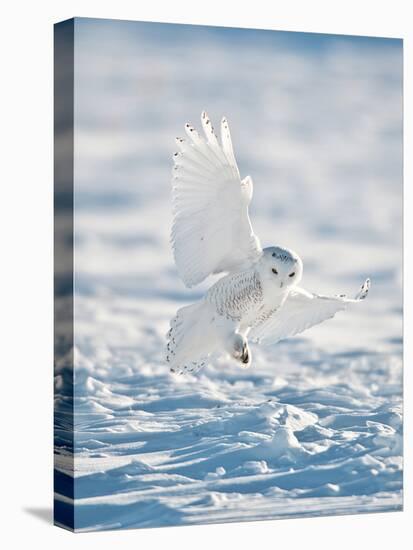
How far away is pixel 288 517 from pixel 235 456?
0.49 meters

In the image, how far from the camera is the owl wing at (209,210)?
26.2 ft

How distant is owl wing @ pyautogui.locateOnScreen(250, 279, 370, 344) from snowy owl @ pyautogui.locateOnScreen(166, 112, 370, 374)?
0.37 feet

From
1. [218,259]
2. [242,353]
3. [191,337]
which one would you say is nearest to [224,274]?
[218,259]

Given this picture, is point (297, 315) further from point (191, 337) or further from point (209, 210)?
point (209, 210)

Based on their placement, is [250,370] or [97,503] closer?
[97,503]

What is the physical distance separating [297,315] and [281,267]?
0.66 metres

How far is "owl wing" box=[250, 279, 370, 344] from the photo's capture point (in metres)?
8.54

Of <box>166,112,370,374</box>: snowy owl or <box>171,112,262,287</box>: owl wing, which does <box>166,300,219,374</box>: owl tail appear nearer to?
<box>166,112,370,374</box>: snowy owl

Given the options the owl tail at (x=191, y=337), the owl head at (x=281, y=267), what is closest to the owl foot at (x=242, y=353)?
the owl tail at (x=191, y=337)

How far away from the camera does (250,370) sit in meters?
8.62

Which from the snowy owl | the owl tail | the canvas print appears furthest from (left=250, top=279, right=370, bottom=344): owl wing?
the owl tail

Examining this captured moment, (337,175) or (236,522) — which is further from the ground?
(337,175)

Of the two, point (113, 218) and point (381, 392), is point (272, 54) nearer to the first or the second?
point (113, 218)

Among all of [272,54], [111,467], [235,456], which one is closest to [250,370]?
[235,456]
